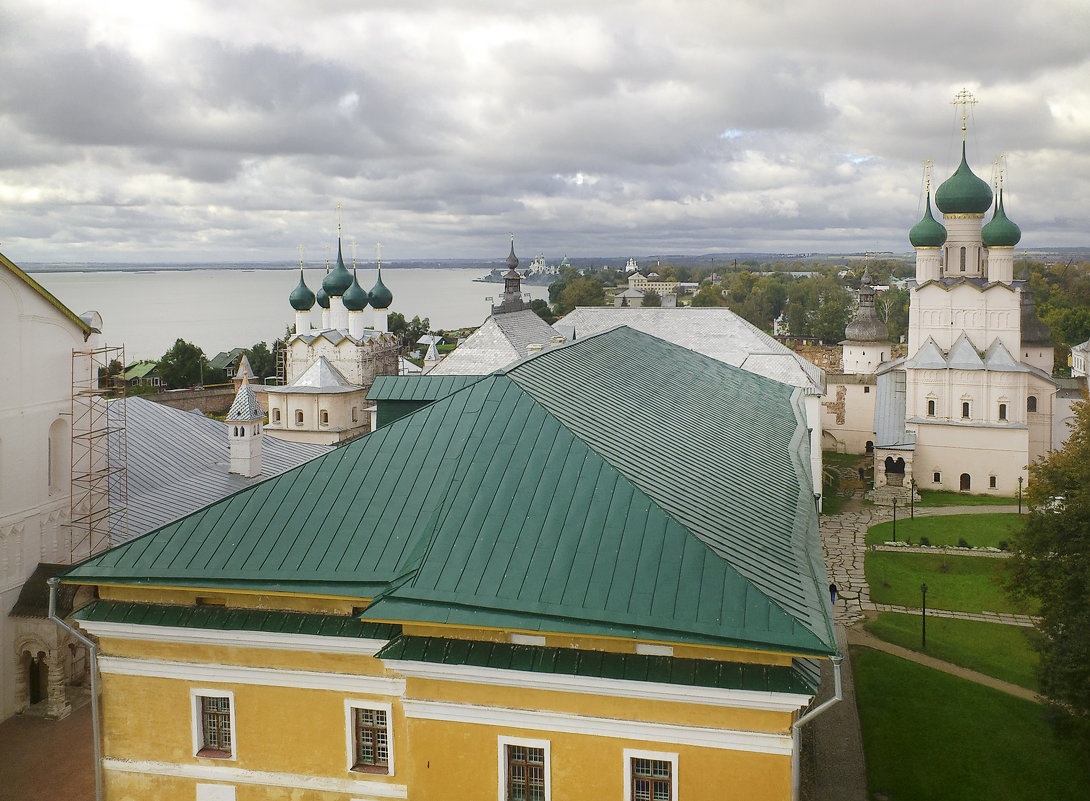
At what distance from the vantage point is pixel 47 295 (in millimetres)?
17453

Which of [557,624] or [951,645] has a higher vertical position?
[557,624]

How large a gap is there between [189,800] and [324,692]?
2.08 m

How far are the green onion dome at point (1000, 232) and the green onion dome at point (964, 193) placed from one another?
21.6 inches

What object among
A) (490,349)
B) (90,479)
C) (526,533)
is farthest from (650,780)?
(490,349)

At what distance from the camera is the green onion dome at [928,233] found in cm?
3797

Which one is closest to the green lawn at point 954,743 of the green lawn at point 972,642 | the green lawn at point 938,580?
the green lawn at point 972,642

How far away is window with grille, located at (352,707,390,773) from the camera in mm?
9953

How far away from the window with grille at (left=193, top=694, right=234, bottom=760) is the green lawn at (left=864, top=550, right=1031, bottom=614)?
17883 millimetres

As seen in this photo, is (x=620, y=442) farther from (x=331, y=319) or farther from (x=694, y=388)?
(x=331, y=319)

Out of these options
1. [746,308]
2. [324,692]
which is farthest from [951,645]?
[746,308]

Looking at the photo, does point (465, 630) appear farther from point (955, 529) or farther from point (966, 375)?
point (966, 375)

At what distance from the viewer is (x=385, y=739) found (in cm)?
995

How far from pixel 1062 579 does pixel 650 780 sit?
372 inches

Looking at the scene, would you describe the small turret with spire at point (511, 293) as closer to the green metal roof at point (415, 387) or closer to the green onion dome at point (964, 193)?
the green onion dome at point (964, 193)
